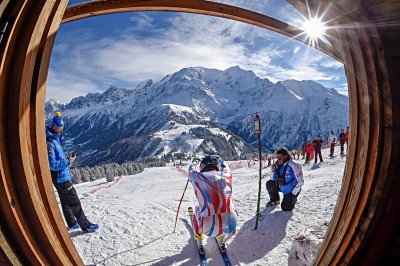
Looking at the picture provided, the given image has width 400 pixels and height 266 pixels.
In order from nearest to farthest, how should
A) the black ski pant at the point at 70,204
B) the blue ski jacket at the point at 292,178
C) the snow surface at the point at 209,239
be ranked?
the snow surface at the point at 209,239 → the black ski pant at the point at 70,204 → the blue ski jacket at the point at 292,178

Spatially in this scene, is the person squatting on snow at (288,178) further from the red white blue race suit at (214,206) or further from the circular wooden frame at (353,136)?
the circular wooden frame at (353,136)

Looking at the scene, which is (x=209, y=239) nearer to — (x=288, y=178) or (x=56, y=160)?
(x=288, y=178)

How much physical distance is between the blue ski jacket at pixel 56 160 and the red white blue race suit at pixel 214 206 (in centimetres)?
232

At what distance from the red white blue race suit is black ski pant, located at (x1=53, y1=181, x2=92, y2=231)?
2.30m

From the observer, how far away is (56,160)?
4.46 metres

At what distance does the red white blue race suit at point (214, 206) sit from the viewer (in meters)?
3.83

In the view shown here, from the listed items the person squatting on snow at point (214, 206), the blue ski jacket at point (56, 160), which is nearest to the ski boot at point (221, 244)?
the person squatting on snow at point (214, 206)

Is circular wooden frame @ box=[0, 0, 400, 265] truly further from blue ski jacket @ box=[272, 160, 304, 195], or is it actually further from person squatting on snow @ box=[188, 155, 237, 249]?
blue ski jacket @ box=[272, 160, 304, 195]

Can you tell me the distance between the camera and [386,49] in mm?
1678

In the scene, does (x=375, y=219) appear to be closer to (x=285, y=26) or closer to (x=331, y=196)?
(x=285, y=26)

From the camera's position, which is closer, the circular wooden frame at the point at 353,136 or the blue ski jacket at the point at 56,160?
the circular wooden frame at the point at 353,136

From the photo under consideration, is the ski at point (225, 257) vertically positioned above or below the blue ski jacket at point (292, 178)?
below

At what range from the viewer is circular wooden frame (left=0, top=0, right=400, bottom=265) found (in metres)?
1.54

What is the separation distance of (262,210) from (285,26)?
172 inches
